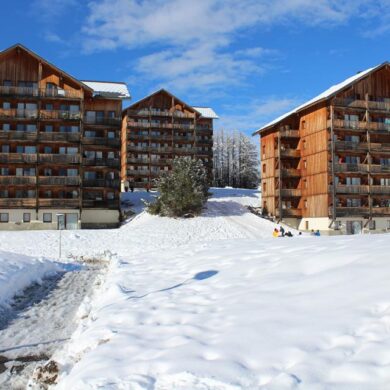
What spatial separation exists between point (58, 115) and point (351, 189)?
3139 centimetres

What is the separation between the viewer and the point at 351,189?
1903 inches

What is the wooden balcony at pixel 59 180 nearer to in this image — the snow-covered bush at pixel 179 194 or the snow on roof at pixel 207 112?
the snow-covered bush at pixel 179 194

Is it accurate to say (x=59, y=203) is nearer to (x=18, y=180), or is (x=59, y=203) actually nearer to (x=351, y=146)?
(x=18, y=180)

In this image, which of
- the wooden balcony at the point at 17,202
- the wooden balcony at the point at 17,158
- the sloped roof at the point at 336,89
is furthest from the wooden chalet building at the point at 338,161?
the wooden balcony at the point at 17,158

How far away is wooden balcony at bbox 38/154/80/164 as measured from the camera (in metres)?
45.0

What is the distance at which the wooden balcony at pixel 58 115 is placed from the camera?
45.4m

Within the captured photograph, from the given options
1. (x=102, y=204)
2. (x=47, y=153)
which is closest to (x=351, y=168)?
(x=102, y=204)

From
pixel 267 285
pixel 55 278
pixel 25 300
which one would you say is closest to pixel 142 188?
pixel 55 278

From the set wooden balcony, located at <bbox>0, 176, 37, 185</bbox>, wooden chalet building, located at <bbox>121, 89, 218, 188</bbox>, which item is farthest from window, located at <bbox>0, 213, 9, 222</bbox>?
wooden chalet building, located at <bbox>121, 89, 218, 188</bbox>

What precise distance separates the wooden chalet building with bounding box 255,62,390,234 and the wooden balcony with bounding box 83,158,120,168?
18.1 metres

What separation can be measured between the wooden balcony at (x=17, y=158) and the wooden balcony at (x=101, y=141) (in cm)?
565

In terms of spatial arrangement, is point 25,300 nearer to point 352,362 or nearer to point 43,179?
point 352,362

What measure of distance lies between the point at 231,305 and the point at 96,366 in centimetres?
330

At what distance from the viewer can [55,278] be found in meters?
19.2
